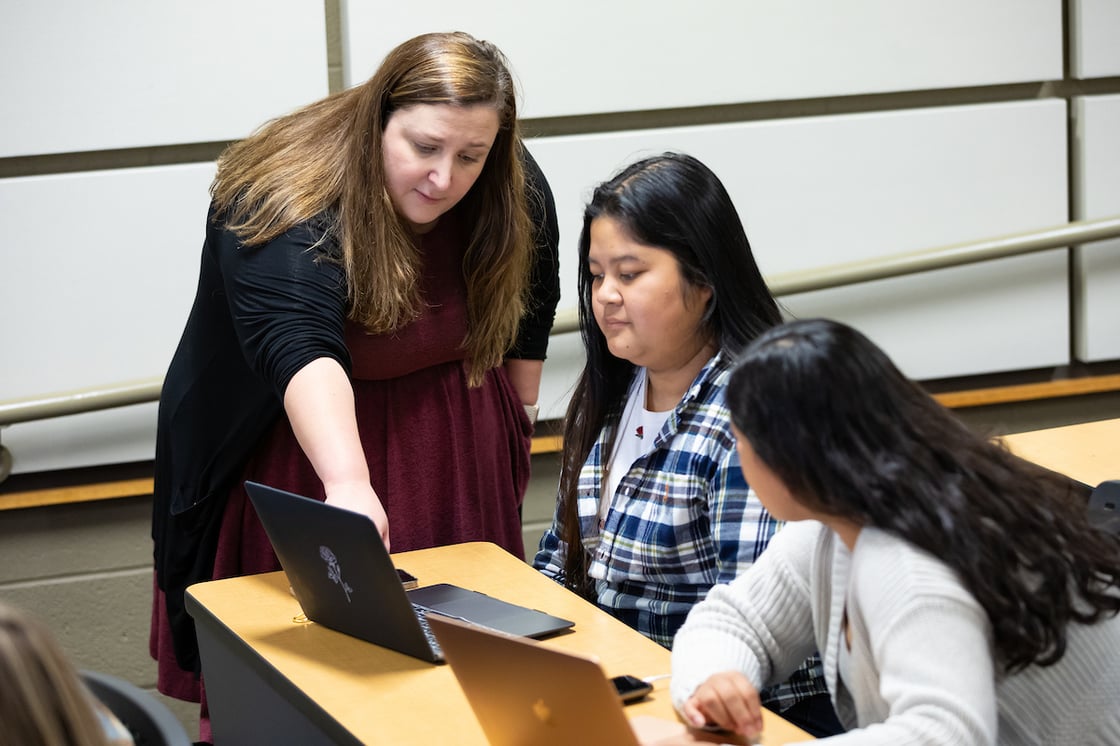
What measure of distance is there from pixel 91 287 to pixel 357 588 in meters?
1.55

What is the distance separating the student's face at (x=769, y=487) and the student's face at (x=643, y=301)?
1.65ft

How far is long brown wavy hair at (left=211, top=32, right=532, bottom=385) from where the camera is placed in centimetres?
180

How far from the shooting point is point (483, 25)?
2.88 metres

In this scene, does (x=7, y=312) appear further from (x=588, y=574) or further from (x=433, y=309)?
(x=588, y=574)

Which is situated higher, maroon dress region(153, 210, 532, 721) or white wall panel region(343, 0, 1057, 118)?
white wall panel region(343, 0, 1057, 118)

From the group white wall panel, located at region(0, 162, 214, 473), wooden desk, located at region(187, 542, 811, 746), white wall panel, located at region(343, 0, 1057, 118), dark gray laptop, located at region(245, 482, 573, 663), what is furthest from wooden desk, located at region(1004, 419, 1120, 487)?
white wall panel, located at region(0, 162, 214, 473)

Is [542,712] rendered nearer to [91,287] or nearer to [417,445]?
[417,445]

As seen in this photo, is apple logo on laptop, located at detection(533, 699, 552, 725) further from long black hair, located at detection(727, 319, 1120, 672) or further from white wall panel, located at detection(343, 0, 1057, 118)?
white wall panel, located at detection(343, 0, 1057, 118)

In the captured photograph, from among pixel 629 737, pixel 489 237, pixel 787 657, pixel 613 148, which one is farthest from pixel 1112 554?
pixel 613 148

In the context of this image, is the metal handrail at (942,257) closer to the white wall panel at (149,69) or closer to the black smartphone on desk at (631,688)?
the white wall panel at (149,69)

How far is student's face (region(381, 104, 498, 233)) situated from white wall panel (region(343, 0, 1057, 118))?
109 centimetres

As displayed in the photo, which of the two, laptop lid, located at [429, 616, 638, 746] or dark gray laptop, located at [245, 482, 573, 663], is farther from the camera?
dark gray laptop, located at [245, 482, 573, 663]

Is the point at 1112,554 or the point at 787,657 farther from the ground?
the point at 1112,554

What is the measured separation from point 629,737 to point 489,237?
3.46 ft
